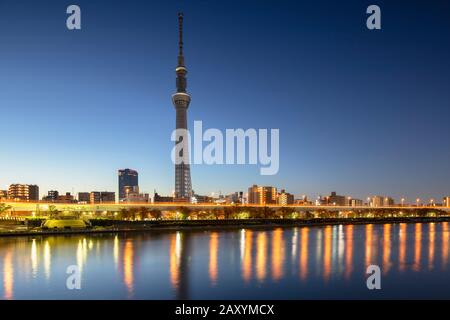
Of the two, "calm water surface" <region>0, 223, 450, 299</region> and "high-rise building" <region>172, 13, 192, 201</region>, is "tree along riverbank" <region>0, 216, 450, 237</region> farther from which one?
"high-rise building" <region>172, 13, 192, 201</region>

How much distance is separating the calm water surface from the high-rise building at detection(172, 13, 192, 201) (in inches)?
2890

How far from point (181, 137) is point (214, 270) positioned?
280ft

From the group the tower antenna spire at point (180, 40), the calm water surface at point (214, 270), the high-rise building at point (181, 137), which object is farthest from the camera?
the tower antenna spire at point (180, 40)

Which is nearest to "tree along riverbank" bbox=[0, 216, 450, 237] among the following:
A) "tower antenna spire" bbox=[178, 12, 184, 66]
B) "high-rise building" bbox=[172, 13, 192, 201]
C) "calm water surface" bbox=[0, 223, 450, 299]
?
"calm water surface" bbox=[0, 223, 450, 299]

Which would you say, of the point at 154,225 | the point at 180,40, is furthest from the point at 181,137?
the point at 154,225

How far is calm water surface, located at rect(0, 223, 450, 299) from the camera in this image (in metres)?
16.1

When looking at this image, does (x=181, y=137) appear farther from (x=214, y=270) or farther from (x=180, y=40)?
(x=214, y=270)

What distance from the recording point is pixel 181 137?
105m

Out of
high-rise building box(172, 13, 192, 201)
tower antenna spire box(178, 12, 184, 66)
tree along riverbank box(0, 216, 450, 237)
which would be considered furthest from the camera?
tower antenna spire box(178, 12, 184, 66)

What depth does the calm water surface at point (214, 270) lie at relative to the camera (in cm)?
1609

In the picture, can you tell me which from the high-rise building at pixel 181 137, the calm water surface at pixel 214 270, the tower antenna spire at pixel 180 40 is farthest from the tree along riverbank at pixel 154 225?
the tower antenna spire at pixel 180 40

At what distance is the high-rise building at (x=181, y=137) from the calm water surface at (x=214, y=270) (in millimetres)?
73407

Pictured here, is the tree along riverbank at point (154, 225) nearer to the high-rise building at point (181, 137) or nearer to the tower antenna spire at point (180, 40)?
the high-rise building at point (181, 137)
